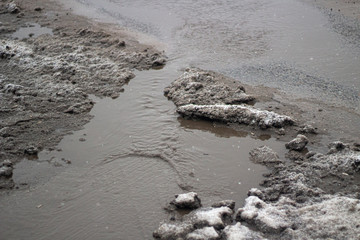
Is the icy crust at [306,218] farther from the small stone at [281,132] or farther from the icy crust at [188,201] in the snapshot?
the small stone at [281,132]

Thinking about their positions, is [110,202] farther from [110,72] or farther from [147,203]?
[110,72]

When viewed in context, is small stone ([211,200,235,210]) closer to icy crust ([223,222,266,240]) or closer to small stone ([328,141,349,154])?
icy crust ([223,222,266,240])

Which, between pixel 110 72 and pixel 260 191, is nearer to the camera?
pixel 260 191

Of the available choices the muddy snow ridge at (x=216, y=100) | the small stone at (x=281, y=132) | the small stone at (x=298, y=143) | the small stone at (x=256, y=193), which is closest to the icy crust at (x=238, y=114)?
the muddy snow ridge at (x=216, y=100)

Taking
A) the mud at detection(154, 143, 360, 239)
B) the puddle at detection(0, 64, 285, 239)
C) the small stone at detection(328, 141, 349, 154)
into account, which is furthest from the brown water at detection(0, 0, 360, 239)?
the small stone at detection(328, 141, 349, 154)

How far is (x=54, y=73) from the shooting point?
8.23m

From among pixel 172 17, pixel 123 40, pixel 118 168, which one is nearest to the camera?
pixel 118 168

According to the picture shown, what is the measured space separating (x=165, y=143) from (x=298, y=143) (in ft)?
6.82

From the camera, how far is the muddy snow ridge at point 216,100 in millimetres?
6449

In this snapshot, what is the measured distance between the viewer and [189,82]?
24.8 ft

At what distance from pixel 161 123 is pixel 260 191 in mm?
2372

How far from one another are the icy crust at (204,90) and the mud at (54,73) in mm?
1141

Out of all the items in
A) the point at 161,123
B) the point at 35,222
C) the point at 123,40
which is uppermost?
the point at 123,40

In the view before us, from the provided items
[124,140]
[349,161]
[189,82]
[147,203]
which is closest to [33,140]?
[124,140]
